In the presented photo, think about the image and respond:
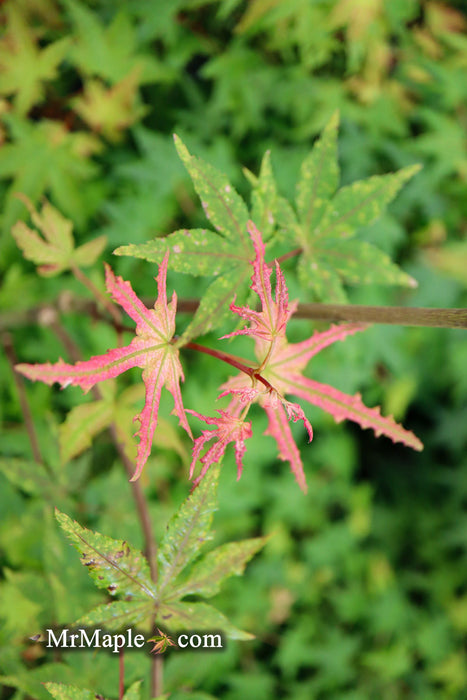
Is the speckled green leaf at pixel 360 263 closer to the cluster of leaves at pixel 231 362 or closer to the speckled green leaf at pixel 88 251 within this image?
the cluster of leaves at pixel 231 362

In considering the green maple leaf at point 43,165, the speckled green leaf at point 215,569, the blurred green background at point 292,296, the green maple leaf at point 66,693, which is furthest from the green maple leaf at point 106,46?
the green maple leaf at point 66,693

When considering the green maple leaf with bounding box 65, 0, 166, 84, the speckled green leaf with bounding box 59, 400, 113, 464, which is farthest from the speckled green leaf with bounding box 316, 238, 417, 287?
the green maple leaf with bounding box 65, 0, 166, 84

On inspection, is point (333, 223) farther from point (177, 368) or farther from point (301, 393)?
point (177, 368)

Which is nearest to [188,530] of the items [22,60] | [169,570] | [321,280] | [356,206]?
[169,570]

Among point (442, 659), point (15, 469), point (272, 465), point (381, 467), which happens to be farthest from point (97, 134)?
point (442, 659)

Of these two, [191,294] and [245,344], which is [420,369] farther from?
[191,294]
